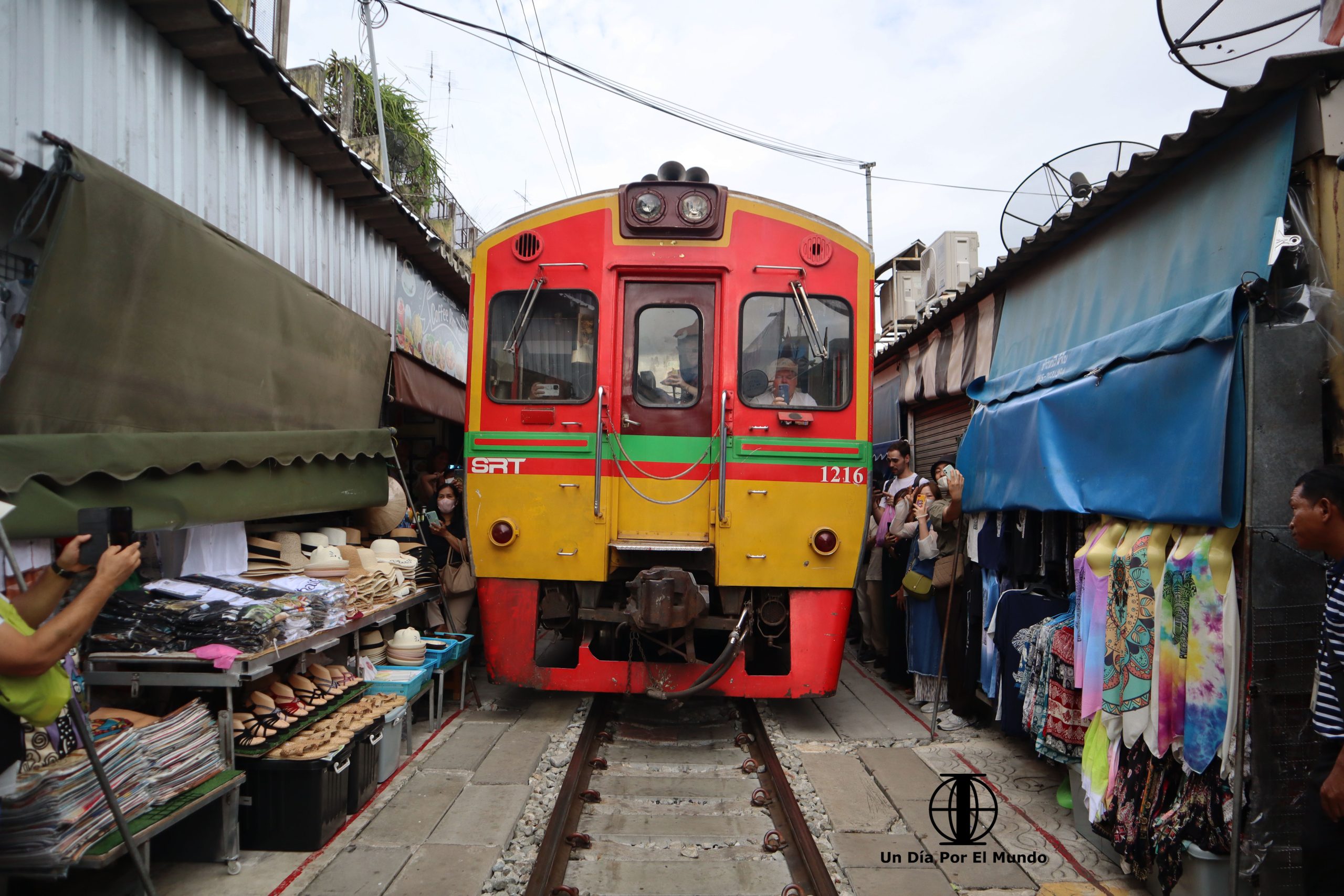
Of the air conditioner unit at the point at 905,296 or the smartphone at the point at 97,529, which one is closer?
the smartphone at the point at 97,529

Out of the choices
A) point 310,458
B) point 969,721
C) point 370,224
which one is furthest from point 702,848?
point 370,224

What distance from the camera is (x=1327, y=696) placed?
2.48m

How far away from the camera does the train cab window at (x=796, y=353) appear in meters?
5.41

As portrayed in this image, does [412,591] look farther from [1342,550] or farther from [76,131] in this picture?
[1342,550]

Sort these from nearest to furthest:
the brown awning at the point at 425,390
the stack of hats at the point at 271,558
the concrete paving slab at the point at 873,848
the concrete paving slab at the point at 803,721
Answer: the concrete paving slab at the point at 873,848, the stack of hats at the point at 271,558, the concrete paving slab at the point at 803,721, the brown awning at the point at 425,390

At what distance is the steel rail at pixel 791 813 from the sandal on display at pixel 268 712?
2.58 m

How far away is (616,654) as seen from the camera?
5.84 metres

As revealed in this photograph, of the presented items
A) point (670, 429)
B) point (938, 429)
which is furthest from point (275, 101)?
point (938, 429)

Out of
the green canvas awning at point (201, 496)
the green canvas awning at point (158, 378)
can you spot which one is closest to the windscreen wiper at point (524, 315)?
the green canvas awning at point (158, 378)

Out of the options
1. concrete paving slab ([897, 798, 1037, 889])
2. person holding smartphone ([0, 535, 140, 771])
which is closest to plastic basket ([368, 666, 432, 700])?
person holding smartphone ([0, 535, 140, 771])

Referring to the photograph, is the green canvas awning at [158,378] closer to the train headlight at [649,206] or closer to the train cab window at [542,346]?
the train cab window at [542,346]

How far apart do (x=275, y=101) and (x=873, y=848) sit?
563 centimetres

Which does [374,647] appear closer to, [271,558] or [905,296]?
[271,558]

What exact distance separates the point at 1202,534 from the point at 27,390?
189 inches
